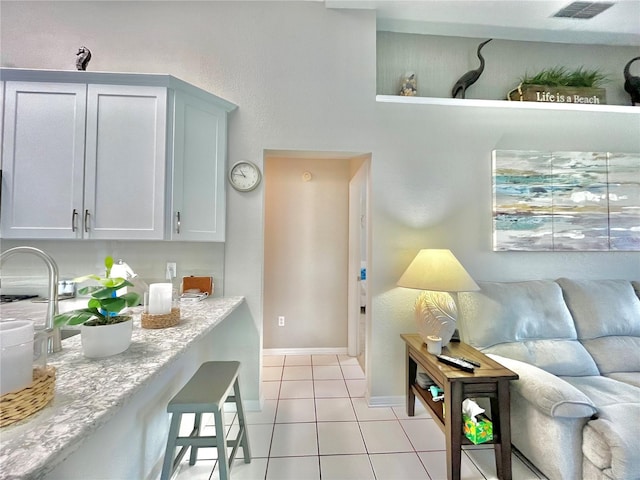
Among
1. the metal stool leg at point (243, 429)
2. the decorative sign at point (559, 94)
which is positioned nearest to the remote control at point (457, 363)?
the metal stool leg at point (243, 429)

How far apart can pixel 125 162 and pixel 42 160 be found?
1.66 feet

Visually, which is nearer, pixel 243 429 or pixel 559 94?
pixel 243 429

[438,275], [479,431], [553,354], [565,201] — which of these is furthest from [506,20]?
[479,431]

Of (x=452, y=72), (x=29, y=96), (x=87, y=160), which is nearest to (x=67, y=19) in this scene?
(x=29, y=96)

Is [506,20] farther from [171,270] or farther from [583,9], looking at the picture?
[171,270]

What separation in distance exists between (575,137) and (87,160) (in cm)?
392

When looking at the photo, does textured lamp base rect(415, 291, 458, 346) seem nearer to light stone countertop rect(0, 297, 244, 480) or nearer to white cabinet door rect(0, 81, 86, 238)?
light stone countertop rect(0, 297, 244, 480)

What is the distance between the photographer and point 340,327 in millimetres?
3455

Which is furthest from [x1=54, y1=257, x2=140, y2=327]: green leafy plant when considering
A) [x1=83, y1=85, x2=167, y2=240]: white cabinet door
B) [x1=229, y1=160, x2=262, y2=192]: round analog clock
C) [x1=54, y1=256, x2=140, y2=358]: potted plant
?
[x1=229, y1=160, x2=262, y2=192]: round analog clock

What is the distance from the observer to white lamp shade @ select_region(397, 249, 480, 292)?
1.94 m

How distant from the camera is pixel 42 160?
1805 millimetres

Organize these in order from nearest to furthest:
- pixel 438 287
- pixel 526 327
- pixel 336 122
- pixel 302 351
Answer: pixel 438 287 → pixel 526 327 → pixel 336 122 → pixel 302 351

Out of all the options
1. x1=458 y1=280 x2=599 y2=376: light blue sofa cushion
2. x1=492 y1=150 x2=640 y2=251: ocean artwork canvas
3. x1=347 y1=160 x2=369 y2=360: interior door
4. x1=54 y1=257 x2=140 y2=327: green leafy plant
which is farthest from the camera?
x1=347 y1=160 x2=369 y2=360: interior door

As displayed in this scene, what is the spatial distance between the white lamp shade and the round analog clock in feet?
4.69
